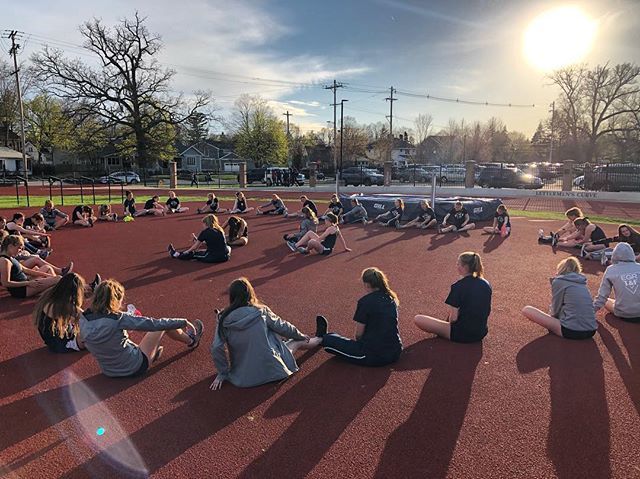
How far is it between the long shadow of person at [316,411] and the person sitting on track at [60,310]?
2661mm

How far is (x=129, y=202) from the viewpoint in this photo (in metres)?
18.7

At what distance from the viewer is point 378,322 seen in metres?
4.89

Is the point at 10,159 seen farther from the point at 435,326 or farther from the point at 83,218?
the point at 435,326

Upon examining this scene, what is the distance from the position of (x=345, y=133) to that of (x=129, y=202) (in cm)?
6546

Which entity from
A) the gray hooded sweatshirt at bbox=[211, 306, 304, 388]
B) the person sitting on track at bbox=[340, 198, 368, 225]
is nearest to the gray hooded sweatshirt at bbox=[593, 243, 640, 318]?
the gray hooded sweatshirt at bbox=[211, 306, 304, 388]

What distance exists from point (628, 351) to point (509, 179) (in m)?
32.6

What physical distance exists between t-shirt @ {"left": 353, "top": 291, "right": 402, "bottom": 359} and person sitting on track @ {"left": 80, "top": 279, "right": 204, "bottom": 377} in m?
2.04

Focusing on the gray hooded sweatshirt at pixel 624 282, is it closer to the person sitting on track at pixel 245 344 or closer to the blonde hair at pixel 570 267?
the blonde hair at pixel 570 267

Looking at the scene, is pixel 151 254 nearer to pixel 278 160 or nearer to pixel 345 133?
pixel 278 160

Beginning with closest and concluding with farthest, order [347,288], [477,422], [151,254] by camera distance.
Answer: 1. [477,422]
2. [347,288]
3. [151,254]

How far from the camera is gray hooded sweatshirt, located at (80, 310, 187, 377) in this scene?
456 centimetres

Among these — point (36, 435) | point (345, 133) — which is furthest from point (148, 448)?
point (345, 133)

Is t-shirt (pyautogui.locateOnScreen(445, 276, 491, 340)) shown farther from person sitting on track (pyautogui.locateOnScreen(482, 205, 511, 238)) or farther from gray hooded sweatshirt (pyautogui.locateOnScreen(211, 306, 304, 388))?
person sitting on track (pyautogui.locateOnScreen(482, 205, 511, 238))

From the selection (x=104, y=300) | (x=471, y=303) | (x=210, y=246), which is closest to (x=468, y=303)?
(x=471, y=303)
